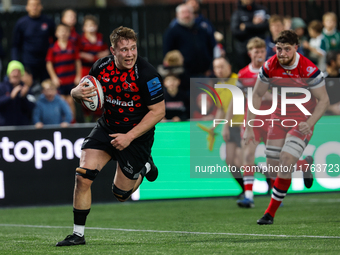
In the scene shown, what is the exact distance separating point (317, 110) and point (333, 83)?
4.37 meters

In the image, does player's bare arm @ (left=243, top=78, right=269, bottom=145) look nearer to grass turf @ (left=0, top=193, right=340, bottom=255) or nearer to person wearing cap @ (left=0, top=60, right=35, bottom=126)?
grass turf @ (left=0, top=193, right=340, bottom=255)

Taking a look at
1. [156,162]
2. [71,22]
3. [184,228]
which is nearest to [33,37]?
[71,22]

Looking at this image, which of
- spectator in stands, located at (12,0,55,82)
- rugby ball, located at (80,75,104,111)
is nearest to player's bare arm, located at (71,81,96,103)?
rugby ball, located at (80,75,104,111)

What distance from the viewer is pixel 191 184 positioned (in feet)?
36.3

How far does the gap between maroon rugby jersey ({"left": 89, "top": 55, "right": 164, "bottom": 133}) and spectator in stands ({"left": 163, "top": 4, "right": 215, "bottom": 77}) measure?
237 inches

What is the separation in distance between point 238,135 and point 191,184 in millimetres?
1251

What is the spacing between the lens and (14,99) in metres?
11.2

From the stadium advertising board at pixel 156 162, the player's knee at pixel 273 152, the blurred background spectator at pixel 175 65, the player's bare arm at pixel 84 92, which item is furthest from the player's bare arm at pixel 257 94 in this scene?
the blurred background spectator at pixel 175 65

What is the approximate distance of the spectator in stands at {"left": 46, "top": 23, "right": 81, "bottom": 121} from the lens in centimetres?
1250

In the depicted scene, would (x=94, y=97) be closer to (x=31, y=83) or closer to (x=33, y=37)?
(x=31, y=83)

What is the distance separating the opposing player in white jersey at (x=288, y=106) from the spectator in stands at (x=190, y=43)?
476 centimetres

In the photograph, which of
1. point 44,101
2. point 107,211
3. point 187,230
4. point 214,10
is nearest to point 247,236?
point 187,230

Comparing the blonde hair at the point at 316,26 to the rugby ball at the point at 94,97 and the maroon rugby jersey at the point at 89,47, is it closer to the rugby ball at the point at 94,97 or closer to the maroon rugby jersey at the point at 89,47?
the maroon rugby jersey at the point at 89,47

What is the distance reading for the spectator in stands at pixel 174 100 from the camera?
450 inches
